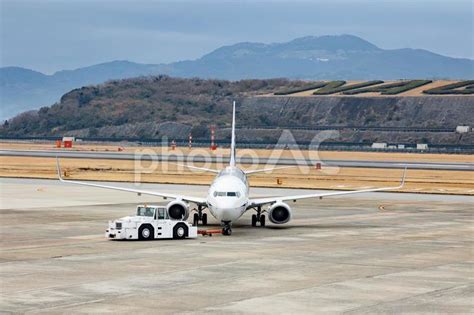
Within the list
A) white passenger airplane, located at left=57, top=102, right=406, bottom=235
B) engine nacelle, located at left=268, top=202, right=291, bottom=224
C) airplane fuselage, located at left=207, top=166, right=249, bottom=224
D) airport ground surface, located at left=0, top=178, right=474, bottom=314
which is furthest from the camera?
engine nacelle, located at left=268, top=202, right=291, bottom=224

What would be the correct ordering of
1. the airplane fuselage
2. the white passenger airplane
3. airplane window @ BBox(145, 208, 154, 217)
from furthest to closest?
the white passenger airplane → the airplane fuselage → airplane window @ BBox(145, 208, 154, 217)

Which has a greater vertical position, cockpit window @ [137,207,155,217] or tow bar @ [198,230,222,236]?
cockpit window @ [137,207,155,217]

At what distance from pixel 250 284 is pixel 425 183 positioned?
76.2 m

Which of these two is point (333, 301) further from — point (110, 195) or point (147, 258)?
point (110, 195)

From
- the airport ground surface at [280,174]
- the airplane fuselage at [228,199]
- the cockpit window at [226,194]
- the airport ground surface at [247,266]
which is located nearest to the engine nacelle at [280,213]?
the airport ground surface at [247,266]

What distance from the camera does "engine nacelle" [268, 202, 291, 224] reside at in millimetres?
61669

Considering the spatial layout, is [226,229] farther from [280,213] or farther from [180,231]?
[280,213]

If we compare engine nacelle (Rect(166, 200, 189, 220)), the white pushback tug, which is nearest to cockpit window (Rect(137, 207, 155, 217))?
the white pushback tug

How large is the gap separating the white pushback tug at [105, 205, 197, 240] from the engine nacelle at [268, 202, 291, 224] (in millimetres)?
7378

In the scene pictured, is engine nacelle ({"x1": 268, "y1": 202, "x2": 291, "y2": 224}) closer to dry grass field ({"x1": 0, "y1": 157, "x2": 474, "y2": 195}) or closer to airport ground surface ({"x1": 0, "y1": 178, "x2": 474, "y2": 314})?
airport ground surface ({"x1": 0, "y1": 178, "x2": 474, "y2": 314})

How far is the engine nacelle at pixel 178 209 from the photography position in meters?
61.0

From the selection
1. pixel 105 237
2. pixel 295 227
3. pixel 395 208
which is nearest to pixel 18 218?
pixel 105 237

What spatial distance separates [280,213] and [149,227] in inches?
413

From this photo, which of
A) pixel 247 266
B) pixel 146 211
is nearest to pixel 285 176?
pixel 146 211
